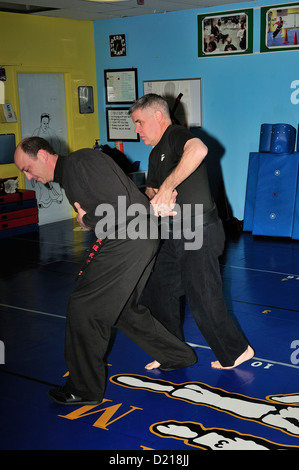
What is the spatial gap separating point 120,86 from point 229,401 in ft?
22.1

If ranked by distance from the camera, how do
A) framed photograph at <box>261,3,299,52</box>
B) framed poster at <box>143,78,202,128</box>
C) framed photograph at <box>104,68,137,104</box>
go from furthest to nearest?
framed photograph at <box>104,68,137,104</box>
framed poster at <box>143,78,202,128</box>
framed photograph at <box>261,3,299,52</box>

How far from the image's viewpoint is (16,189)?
8.09 m

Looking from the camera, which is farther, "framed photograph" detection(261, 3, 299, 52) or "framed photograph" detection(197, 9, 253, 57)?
"framed photograph" detection(197, 9, 253, 57)

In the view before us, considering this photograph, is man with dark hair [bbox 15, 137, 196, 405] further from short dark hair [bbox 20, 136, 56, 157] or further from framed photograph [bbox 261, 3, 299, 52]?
framed photograph [bbox 261, 3, 299, 52]

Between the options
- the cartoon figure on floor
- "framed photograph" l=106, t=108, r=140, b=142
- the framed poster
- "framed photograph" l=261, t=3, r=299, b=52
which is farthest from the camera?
"framed photograph" l=106, t=108, r=140, b=142

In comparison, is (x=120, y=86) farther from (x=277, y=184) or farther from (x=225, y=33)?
(x=277, y=184)

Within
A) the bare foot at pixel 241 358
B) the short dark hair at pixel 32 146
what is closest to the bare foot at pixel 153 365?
the bare foot at pixel 241 358

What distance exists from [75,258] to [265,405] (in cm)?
384

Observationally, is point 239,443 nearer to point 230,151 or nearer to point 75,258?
point 75,258

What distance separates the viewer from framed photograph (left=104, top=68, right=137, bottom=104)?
8914 mm

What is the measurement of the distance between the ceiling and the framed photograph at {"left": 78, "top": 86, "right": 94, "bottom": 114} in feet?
3.64

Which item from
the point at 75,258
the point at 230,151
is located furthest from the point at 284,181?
the point at 75,258

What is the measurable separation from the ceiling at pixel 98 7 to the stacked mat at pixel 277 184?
189 cm

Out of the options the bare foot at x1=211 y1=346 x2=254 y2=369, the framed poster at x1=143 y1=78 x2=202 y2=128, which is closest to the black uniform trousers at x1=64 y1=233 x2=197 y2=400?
the bare foot at x1=211 y1=346 x2=254 y2=369
